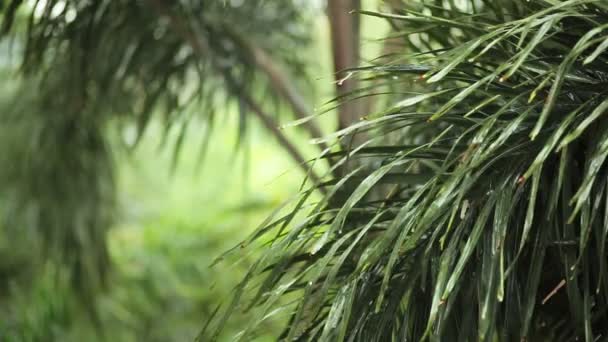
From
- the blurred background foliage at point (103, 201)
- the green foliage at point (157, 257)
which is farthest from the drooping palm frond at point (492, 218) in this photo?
the green foliage at point (157, 257)

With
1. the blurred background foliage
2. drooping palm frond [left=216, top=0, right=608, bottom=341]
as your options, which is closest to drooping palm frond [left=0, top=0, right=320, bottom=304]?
the blurred background foliage

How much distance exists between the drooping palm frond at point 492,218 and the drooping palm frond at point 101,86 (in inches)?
20.3

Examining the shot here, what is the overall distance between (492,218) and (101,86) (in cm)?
102

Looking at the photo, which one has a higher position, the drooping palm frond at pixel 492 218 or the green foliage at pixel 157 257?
the drooping palm frond at pixel 492 218

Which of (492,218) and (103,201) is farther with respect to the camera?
(103,201)

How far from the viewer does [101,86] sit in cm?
159

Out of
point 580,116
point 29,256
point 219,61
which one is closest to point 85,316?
point 29,256

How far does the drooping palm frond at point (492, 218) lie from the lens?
700 millimetres

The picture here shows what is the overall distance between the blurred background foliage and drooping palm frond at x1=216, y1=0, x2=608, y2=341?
5.4 inches

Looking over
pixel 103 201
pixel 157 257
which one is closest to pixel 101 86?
Answer: pixel 103 201

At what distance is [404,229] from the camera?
719 millimetres

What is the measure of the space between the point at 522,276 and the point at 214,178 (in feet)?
10.4

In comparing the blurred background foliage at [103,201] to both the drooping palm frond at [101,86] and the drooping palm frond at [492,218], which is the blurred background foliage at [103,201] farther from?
the drooping palm frond at [492,218]

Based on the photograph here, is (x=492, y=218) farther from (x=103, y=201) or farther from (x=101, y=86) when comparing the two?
(x=103, y=201)
